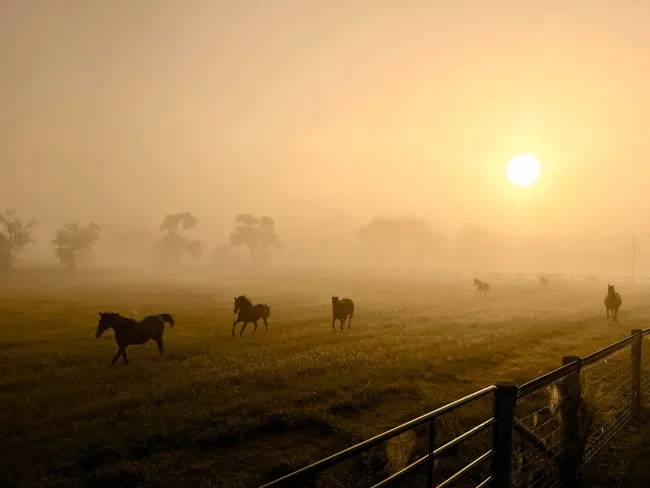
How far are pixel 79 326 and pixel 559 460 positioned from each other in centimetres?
3107

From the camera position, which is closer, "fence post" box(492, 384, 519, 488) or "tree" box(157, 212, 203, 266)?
"fence post" box(492, 384, 519, 488)

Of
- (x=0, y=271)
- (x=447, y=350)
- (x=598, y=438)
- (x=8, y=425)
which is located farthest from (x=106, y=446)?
(x=0, y=271)

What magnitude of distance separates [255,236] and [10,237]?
70.1m

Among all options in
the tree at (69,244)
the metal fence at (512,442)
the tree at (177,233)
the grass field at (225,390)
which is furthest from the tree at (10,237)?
the metal fence at (512,442)

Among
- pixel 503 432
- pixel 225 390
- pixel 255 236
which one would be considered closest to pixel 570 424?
pixel 503 432

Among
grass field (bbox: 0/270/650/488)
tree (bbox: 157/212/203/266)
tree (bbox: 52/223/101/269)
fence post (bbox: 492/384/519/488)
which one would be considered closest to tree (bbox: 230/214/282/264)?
tree (bbox: 157/212/203/266)

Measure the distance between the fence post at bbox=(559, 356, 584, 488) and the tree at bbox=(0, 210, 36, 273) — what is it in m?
104

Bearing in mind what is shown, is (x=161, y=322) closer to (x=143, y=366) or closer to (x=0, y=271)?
(x=143, y=366)

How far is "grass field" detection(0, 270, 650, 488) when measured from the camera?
9117mm

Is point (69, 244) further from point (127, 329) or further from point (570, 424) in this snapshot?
point (570, 424)

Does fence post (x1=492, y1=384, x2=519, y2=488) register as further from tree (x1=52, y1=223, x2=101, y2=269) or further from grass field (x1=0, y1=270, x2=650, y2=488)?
tree (x1=52, y1=223, x2=101, y2=269)

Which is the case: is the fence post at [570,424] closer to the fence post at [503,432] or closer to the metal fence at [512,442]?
the metal fence at [512,442]

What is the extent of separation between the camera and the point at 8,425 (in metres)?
11.1

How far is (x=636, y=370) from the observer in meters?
11.1
